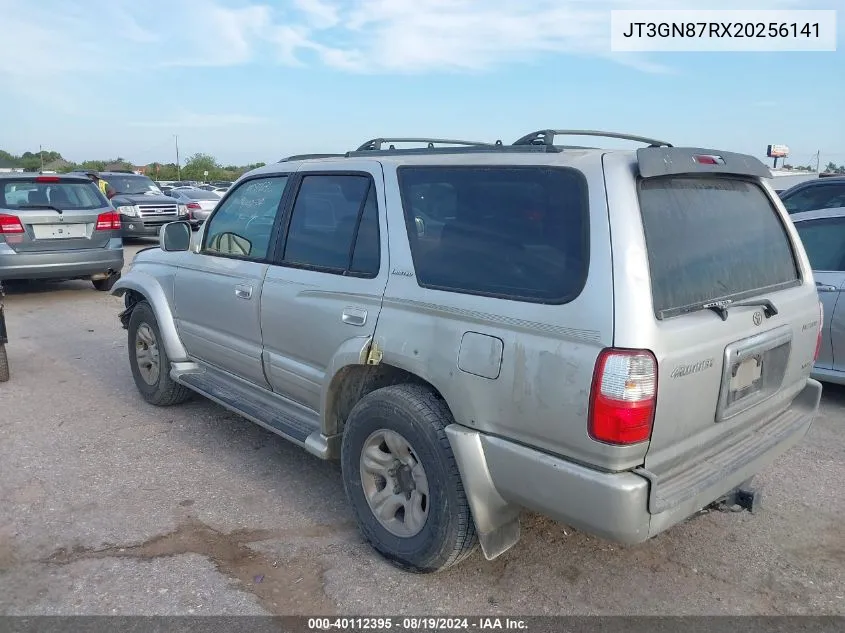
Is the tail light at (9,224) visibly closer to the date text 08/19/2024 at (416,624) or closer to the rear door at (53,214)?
the rear door at (53,214)

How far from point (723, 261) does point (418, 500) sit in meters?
1.62

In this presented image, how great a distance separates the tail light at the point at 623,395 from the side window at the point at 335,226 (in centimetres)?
128

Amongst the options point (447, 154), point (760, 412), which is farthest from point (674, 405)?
point (447, 154)

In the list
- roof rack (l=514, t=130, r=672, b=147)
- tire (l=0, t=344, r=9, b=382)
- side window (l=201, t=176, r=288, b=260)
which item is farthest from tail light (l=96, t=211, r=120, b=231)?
roof rack (l=514, t=130, r=672, b=147)

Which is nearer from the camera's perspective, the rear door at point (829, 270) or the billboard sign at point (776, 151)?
the rear door at point (829, 270)

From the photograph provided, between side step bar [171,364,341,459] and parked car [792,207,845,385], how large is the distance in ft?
12.5

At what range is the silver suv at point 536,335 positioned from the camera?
242cm

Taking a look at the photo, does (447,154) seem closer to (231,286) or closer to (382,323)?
(382,323)

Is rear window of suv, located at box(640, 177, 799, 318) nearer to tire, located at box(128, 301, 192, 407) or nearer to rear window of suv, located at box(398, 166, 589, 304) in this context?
rear window of suv, located at box(398, 166, 589, 304)

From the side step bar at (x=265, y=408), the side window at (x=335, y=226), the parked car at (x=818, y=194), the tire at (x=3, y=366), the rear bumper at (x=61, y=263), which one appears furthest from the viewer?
the rear bumper at (x=61, y=263)

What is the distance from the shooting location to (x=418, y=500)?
3057 millimetres

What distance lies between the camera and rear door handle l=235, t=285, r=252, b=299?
4014mm

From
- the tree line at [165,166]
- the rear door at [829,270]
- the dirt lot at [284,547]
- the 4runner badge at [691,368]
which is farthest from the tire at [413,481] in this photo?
the tree line at [165,166]

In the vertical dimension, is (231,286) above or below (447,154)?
below
